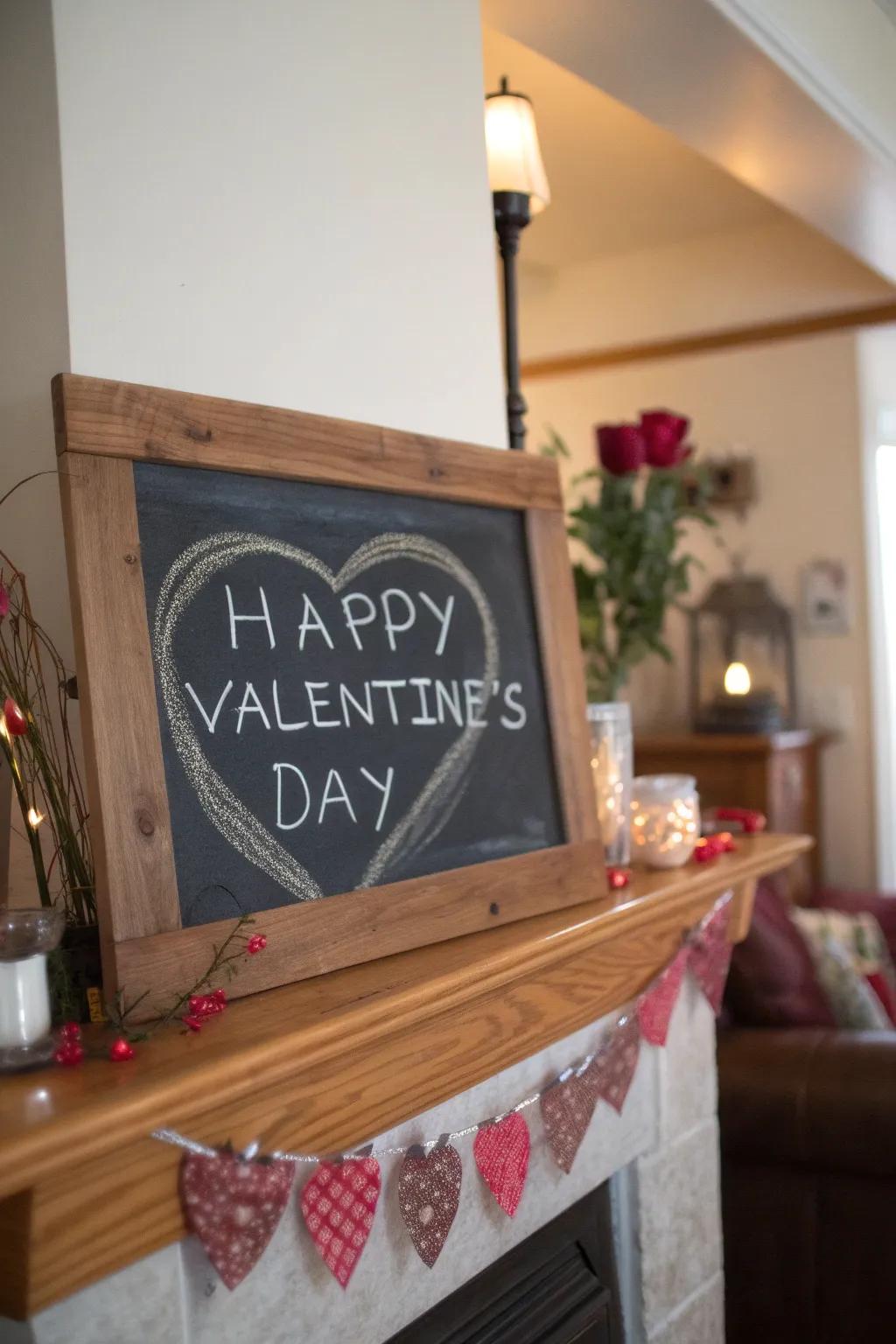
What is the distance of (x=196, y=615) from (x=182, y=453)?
0.47 feet

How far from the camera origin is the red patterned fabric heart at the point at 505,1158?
1.34 m

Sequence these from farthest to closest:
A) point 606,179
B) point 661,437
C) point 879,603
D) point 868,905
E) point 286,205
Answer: point 879,603 < point 868,905 < point 606,179 < point 661,437 < point 286,205

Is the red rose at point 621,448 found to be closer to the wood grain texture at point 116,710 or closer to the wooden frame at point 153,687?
the wooden frame at point 153,687

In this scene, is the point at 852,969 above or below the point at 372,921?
below

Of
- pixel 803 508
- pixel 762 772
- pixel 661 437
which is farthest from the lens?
pixel 803 508

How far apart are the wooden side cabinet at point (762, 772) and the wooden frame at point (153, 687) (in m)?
2.73

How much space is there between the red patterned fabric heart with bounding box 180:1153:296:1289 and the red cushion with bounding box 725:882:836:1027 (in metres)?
1.81

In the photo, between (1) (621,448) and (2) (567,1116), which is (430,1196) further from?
(1) (621,448)

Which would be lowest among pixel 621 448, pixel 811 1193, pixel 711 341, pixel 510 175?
pixel 811 1193

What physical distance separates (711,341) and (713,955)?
A: 126 inches

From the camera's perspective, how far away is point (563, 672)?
4.95 feet

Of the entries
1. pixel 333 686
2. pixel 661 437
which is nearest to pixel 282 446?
pixel 333 686

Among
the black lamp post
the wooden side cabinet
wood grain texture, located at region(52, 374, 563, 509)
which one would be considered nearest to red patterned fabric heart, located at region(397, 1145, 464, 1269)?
wood grain texture, located at region(52, 374, 563, 509)

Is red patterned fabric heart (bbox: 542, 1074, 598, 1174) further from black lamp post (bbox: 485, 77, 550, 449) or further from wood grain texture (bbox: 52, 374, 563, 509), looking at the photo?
black lamp post (bbox: 485, 77, 550, 449)
